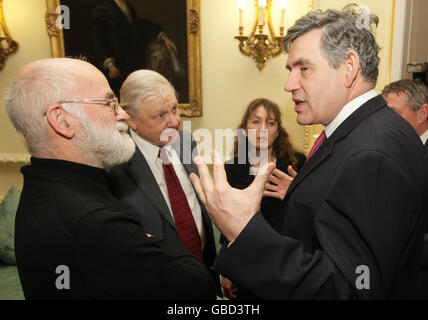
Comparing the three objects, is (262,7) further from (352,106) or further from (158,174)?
(352,106)

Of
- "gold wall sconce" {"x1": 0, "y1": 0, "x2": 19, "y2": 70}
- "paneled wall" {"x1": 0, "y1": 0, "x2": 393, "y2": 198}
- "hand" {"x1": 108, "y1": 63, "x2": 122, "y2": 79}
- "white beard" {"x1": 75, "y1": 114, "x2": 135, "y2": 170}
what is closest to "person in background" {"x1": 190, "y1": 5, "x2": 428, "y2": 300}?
"white beard" {"x1": 75, "y1": 114, "x2": 135, "y2": 170}

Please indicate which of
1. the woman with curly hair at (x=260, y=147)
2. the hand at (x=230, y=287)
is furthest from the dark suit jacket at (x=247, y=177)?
the hand at (x=230, y=287)

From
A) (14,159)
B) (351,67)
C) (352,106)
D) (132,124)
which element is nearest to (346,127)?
(352,106)

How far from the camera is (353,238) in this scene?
0.92 metres

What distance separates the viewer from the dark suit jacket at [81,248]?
3.41 ft

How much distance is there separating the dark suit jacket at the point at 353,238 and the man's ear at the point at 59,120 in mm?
741

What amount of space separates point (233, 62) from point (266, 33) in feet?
1.62

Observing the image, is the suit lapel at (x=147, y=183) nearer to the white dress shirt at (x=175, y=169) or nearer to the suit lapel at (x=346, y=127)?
the white dress shirt at (x=175, y=169)

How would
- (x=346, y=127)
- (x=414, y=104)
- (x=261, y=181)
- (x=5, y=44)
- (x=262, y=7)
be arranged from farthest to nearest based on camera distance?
(x=5, y=44) < (x=262, y=7) < (x=414, y=104) < (x=346, y=127) < (x=261, y=181)

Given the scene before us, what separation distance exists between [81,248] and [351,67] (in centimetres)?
116

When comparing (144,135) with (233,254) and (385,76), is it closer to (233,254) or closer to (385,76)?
(233,254)

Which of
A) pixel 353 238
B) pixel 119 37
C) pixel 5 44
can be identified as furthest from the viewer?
pixel 5 44

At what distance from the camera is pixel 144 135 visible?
2.00 metres

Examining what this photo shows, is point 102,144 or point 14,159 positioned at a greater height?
point 102,144
